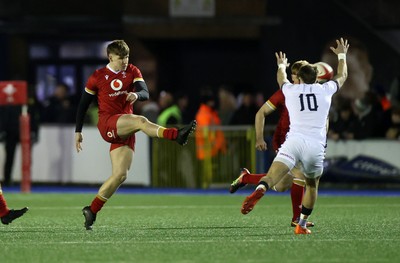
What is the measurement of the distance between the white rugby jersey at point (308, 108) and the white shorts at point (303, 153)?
3.0 inches

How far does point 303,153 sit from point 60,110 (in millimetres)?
14631

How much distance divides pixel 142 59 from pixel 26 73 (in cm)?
314

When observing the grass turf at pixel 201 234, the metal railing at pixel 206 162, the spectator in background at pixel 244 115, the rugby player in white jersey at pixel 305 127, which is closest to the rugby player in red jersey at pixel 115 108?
the grass turf at pixel 201 234

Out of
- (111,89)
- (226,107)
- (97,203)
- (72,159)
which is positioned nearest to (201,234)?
(97,203)

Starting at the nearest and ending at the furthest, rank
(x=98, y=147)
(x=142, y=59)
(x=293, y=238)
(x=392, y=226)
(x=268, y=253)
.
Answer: (x=268, y=253) < (x=293, y=238) < (x=392, y=226) < (x=98, y=147) < (x=142, y=59)

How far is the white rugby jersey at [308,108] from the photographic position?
14078 mm

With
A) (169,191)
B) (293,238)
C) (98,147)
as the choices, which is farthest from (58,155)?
(293,238)

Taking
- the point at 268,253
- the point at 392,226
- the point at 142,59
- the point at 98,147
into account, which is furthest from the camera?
the point at 142,59

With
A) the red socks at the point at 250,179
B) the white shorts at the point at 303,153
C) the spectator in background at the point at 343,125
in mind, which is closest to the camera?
the white shorts at the point at 303,153

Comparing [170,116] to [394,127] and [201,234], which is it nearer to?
[394,127]

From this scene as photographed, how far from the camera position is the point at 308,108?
1409cm

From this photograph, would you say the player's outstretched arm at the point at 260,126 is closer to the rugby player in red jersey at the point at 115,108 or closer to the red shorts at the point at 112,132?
the rugby player in red jersey at the point at 115,108

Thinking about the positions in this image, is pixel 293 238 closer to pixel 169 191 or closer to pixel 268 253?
pixel 268 253

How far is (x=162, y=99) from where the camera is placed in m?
27.4
